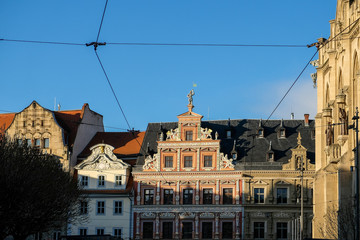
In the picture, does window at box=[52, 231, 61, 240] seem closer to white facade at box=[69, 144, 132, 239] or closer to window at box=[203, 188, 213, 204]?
white facade at box=[69, 144, 132, 239]

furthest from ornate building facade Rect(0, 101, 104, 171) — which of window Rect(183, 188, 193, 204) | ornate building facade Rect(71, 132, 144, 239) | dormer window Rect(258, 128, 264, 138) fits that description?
dormer window Rect(258, 128, 264, 138)

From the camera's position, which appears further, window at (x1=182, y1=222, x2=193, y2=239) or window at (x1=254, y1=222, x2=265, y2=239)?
window at (x1=182, y1=222, x2=193, y2=239)

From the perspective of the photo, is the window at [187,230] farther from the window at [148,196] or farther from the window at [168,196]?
the window at [148,196]

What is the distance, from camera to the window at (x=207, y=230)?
64.8 m

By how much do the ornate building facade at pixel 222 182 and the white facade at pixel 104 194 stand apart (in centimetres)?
150

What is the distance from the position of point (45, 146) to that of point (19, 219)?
100ft

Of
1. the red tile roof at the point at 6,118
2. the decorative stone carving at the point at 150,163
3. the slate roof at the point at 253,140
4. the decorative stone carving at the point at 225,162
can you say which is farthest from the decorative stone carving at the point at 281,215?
the red tile roof at the point at 6,118

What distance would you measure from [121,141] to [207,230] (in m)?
15.3

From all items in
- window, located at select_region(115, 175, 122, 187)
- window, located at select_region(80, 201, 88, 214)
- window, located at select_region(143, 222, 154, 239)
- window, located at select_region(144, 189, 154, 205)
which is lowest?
window, located at select_region(143, 222, 154, 239)

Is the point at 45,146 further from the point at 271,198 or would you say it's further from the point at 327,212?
the point at 327,212

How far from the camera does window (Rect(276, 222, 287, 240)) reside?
63469 millimetres

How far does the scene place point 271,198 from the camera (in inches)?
2514

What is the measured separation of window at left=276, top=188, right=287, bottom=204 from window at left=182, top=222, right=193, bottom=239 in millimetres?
8811

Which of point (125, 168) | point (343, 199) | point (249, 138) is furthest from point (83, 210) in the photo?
point (343, 199)
